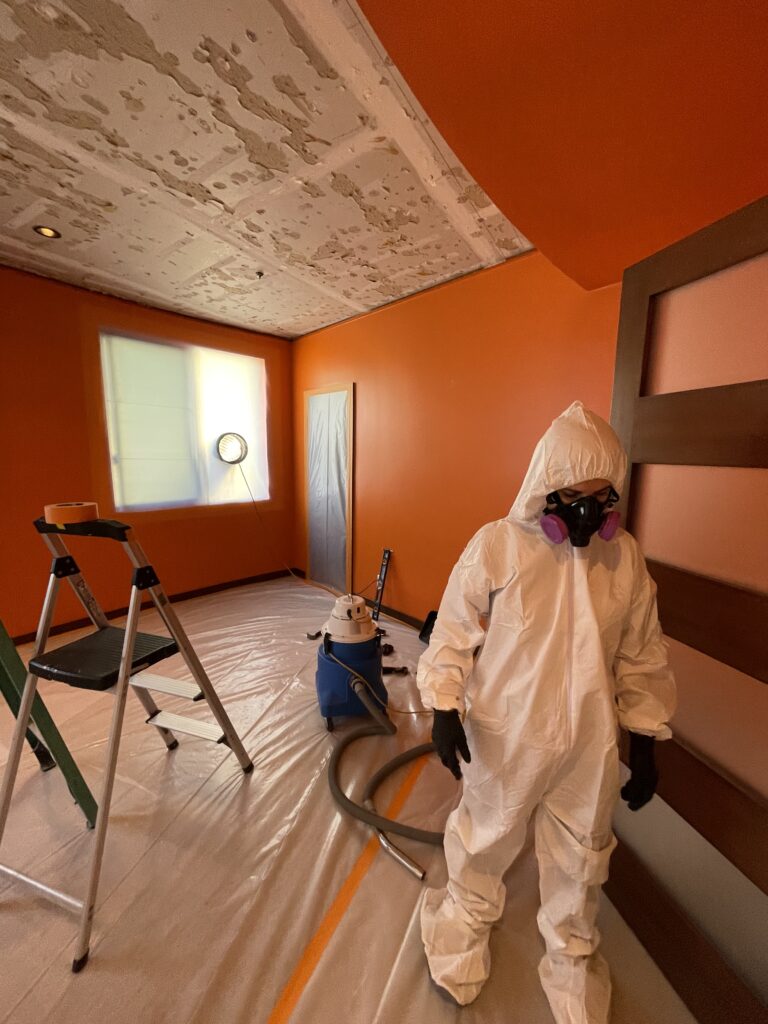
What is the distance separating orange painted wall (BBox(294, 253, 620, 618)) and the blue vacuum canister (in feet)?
3.27

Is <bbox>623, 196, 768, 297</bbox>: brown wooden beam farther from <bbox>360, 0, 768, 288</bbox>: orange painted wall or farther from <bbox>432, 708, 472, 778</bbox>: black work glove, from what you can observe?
<bbox>432, 708, 472, 778</bbox>: black work glove

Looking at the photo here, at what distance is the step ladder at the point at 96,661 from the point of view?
1.01 m

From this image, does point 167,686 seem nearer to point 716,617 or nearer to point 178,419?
point 716,617

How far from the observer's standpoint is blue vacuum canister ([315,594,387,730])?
1.82 m

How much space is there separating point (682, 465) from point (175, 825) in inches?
80.3

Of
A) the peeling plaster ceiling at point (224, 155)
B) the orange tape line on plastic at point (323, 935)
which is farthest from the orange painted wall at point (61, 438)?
the orange tape line on plastic at point (323, 935)

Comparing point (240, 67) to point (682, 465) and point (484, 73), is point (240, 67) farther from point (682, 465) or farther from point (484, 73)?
point (682, 465)

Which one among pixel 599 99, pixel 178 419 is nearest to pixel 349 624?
pixel 599 99

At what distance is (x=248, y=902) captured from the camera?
114cm

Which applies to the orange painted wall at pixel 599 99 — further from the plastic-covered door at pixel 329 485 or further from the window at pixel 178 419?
the window at pixel 178 419

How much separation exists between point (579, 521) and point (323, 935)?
4.32 ft

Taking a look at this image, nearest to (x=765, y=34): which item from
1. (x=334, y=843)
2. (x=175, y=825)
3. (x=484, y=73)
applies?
(x=484, y=73)

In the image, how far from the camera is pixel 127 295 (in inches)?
111

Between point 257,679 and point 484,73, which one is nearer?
point 484,73
